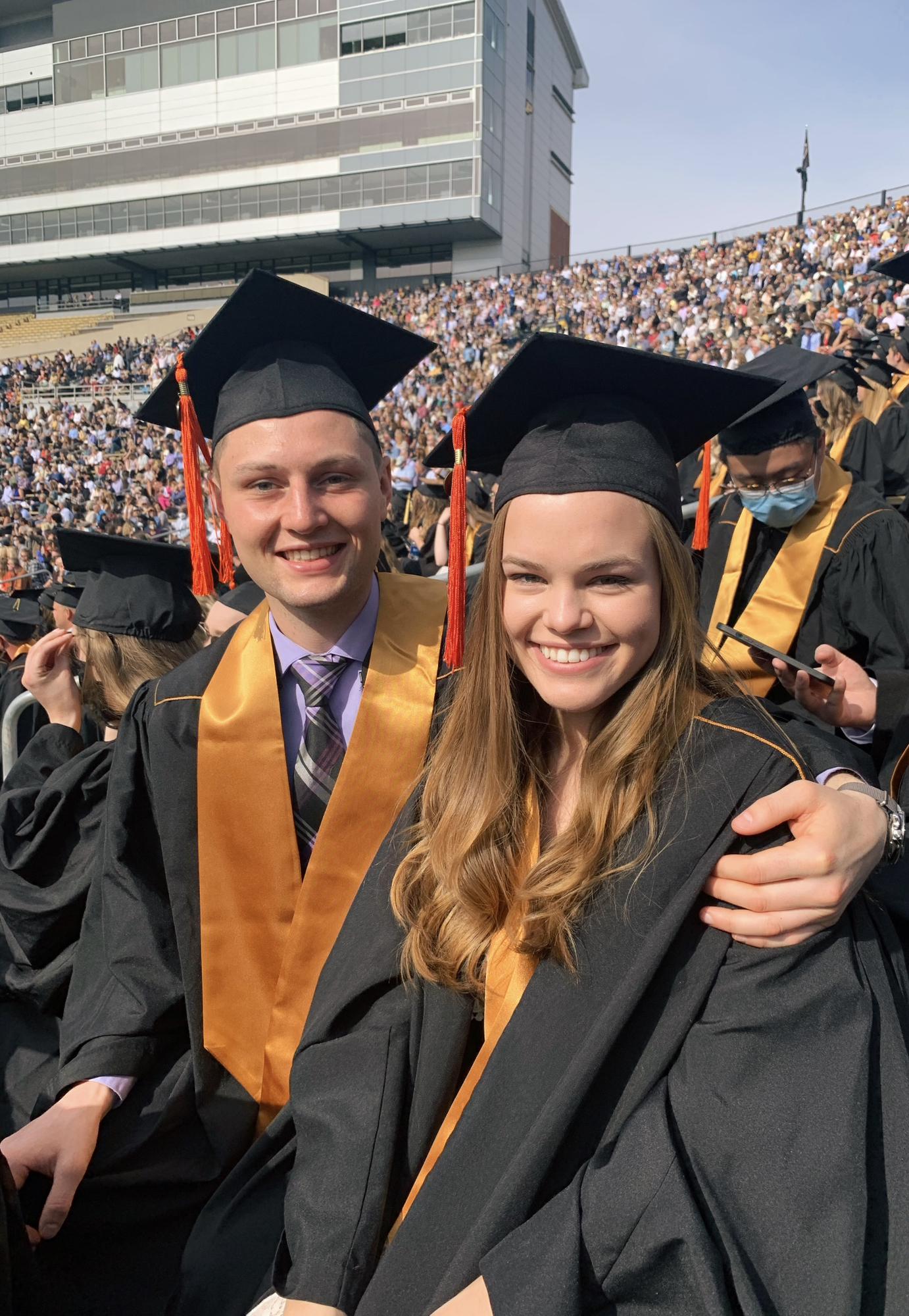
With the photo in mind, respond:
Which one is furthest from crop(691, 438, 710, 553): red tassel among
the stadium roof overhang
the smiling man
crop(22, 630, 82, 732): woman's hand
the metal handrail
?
the stadium roof overhang

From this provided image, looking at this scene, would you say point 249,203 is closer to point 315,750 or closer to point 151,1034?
point 315,750

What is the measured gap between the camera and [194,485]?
2287 millimetres

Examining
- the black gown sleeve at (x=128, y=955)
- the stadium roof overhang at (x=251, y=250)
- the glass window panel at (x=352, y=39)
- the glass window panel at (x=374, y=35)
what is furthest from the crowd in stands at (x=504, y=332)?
the glass window panel at (x=352, y=39)

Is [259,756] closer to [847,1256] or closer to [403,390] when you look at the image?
[847,1256]

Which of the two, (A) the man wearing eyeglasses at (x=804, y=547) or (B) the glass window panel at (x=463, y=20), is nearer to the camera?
(A) the man wearing eyeglasses at (x=804, y=547)

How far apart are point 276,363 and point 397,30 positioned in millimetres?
42562

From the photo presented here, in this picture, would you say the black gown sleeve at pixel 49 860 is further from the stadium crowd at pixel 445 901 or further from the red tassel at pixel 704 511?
the red tassel at pixel 704 511

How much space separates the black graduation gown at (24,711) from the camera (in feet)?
12.7

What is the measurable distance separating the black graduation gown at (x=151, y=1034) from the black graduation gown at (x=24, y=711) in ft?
6.06

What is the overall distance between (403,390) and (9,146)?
34.7 m

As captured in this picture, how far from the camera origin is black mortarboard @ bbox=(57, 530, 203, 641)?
9.45 ft

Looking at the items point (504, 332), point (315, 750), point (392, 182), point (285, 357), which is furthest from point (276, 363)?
point (392, 182)

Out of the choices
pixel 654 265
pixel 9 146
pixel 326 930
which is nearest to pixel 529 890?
pixel 326 930

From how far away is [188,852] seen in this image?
2.04m
